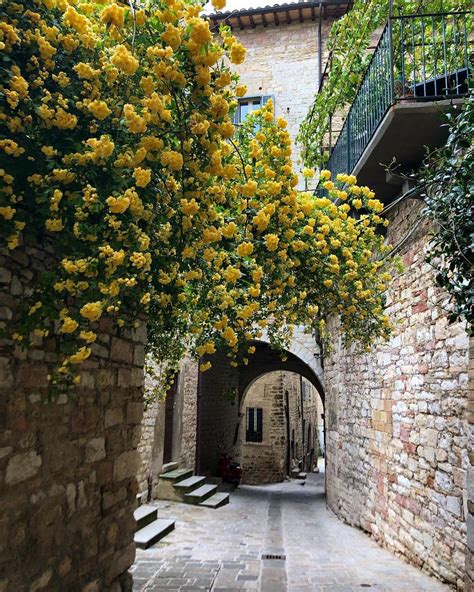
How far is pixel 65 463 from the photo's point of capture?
3.00 m

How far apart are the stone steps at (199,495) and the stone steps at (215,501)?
0.24 ft

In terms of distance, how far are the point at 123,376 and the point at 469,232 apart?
2.63 m

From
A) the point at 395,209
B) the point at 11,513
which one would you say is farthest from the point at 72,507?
the point at 395,209

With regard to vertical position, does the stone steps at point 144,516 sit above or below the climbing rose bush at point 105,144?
below

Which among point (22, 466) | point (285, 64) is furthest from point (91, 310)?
point (285, 64)

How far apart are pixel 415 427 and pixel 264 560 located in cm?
253

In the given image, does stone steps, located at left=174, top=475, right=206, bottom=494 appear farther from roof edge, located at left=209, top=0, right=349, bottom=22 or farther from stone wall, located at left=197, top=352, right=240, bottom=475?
roof edge, located at left=209, top=0, right=349, bottom=22

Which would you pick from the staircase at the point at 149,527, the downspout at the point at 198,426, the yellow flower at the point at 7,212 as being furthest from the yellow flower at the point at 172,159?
the downspout at the point at 198,426

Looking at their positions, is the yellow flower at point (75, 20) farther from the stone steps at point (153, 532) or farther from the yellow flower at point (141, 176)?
the stone steps at point (153, 532)

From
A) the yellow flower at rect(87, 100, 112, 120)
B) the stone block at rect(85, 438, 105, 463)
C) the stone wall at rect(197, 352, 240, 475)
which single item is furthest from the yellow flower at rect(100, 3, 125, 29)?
the stone wall at rect(197, 352, 240, 475)

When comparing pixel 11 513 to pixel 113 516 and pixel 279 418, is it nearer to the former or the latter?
pixel 113 516

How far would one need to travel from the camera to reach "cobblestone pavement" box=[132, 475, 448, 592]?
503 centimetres

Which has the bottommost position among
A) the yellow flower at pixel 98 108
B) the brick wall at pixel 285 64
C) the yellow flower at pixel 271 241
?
the yellow flower at pixel 271 241

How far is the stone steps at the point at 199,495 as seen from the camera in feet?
30.8
